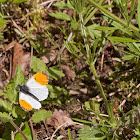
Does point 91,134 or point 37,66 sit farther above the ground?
point 37,66

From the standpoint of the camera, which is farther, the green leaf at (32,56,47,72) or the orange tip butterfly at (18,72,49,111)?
the green leaf at (32,56,47,72)

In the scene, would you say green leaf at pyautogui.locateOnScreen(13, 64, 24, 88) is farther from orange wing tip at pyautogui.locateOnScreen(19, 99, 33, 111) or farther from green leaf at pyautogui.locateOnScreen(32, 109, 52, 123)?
green leaf at pyautogui.locateOnScreen(32, 109, 52, 123)

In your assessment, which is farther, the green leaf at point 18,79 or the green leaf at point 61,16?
the green leaf at point 61,16

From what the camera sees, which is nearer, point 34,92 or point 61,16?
point 34,92

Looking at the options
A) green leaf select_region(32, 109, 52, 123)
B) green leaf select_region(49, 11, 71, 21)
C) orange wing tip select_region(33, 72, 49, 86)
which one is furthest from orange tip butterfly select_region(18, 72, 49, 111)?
green leaf select_region(49, 11, 71, 21)

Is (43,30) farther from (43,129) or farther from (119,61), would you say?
(43,129)

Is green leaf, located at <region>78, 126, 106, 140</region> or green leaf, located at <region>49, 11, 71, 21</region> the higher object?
green leaf, located at <region>49, 11, 71, 21</region>

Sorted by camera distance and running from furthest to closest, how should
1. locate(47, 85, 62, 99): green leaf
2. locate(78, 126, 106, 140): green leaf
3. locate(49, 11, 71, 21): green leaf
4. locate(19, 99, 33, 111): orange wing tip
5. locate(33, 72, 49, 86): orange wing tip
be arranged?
locate(49, 11, 71, 21): green leaf, locate(47, 85, 62, 99): green leaf, locate(78, 126, 106, 140): green leaf, locate(33, 72, 49, 86): orange wing tip, locate(19, 99, 33, 111): orange wing tip

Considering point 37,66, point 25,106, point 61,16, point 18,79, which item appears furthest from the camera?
point 61,16

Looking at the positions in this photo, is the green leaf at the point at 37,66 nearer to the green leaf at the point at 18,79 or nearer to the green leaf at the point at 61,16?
the green leaf at the point at 18,79

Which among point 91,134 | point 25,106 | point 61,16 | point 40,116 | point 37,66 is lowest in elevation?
point 91,134

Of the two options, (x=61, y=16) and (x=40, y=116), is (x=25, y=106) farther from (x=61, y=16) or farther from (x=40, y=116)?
(x=61, y=16)

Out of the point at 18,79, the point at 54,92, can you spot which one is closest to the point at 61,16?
the point at 54,92

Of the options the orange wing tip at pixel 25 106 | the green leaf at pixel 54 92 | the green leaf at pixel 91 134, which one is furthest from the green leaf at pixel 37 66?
the green leaf at pixel 91 134
